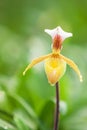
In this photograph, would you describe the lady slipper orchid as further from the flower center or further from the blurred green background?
the blurred green background

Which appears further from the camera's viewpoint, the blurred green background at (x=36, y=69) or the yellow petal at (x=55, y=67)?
the blurred green background at (x=36, y=69)

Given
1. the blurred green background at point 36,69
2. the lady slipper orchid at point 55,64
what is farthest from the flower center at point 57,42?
the blurred green background at point 36,69

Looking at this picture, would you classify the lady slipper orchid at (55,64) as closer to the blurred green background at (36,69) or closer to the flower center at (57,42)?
the flower center at (57,42)

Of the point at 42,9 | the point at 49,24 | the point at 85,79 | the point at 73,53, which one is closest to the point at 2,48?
the point at 73,53

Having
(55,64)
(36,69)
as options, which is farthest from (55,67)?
(36,69)

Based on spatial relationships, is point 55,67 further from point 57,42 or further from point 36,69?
point 36,69

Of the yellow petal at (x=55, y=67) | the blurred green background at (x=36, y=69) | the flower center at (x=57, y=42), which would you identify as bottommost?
the yellow petal at (x=55, y=67)

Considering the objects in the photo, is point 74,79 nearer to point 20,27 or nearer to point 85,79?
point 85,79

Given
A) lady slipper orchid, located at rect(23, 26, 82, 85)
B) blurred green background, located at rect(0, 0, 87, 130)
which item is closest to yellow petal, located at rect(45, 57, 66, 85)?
lady slipper orchid, located at rect(23, 26, 82, 85)
